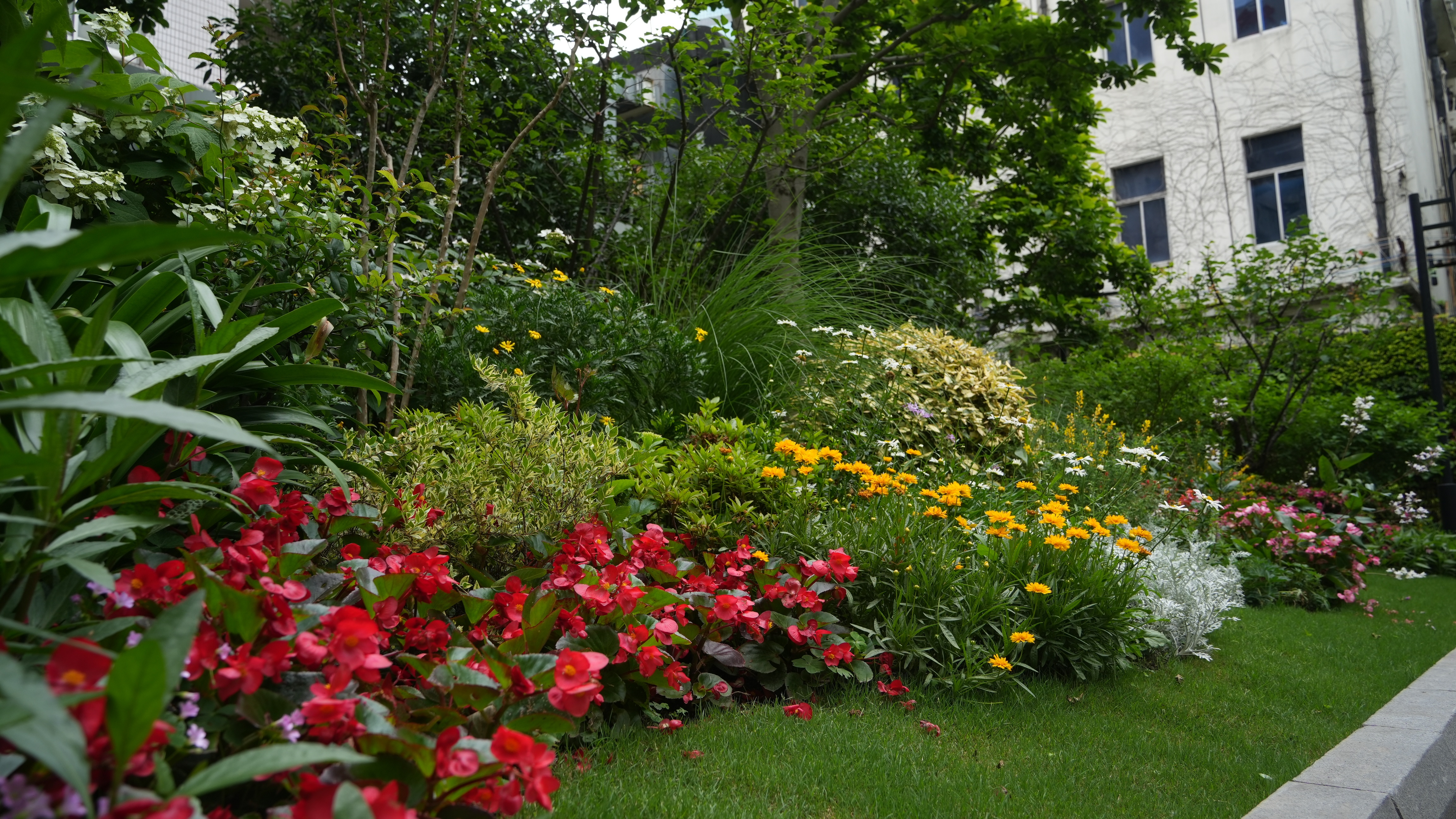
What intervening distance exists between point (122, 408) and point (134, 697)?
329 mm

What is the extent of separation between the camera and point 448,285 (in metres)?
4.43

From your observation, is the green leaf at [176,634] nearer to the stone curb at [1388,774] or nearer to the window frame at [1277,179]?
the stone curb at [1388,774]

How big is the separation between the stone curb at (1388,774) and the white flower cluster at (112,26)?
4.11m

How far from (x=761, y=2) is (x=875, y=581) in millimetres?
5573

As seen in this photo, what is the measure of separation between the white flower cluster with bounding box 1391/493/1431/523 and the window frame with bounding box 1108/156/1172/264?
7.81 meters

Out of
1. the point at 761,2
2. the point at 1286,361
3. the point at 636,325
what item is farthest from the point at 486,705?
the point at 1286,361

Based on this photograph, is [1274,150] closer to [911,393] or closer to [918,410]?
[911,393]

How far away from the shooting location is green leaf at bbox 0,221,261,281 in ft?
3.09

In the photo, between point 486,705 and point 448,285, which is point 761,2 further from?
point 486,705

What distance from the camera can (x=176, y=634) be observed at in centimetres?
102

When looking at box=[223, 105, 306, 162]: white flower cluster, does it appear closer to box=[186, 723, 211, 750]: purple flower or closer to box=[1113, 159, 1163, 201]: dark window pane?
box=[186, 723, 211, 750]: purple flower

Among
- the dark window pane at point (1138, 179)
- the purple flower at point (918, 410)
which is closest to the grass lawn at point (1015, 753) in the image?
the purple flower at point (918, 410)

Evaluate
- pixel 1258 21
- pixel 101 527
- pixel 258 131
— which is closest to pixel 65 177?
pixel 258 131

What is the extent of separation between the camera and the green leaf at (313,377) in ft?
6.49
